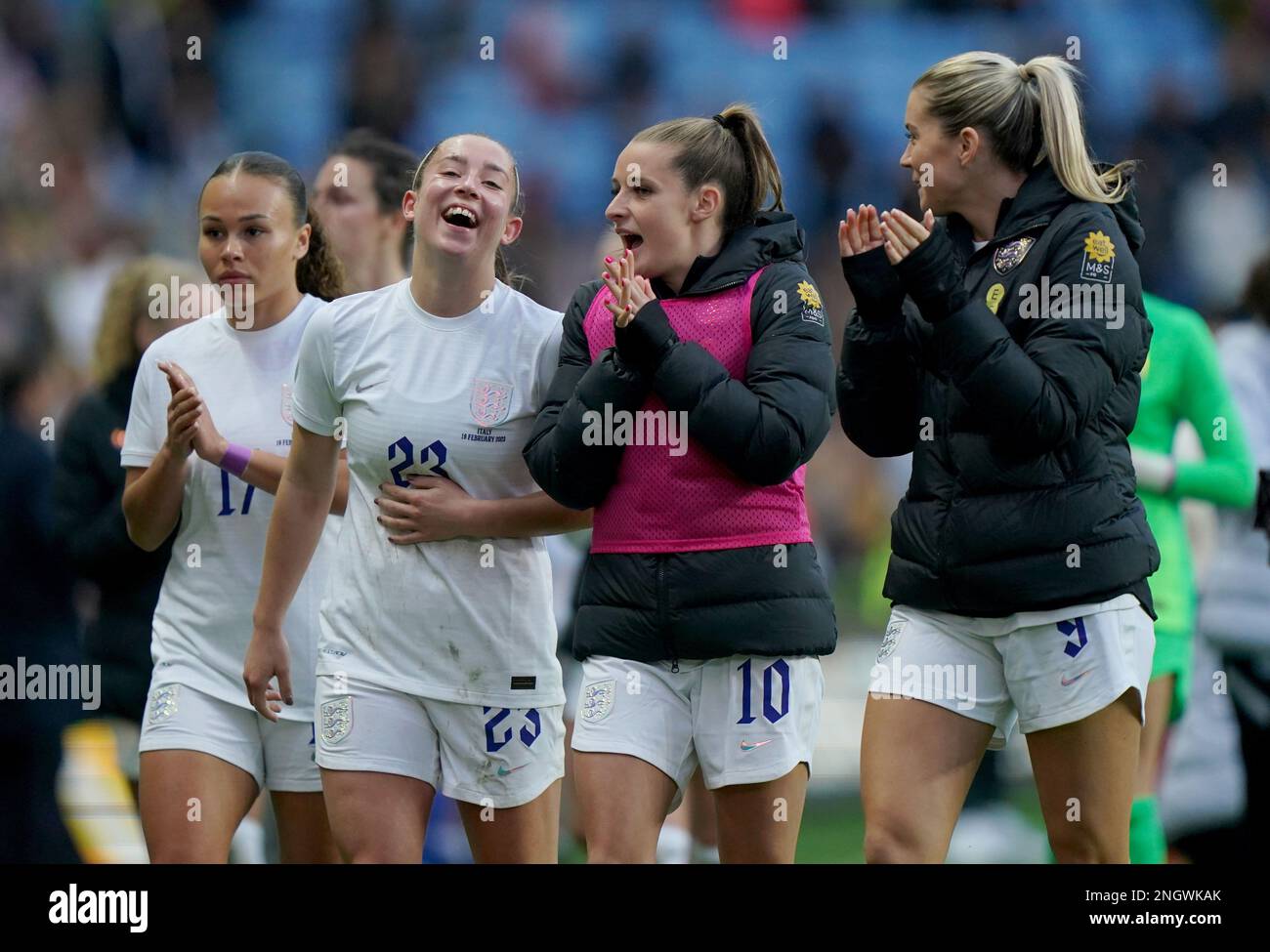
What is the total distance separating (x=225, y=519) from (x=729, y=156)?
157 centimetres

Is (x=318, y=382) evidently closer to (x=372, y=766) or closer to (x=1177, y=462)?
(x=372, y=766)

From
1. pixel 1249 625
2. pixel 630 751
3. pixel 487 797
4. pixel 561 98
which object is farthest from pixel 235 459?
pixel 561 98

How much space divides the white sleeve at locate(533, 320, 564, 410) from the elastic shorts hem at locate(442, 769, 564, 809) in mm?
894

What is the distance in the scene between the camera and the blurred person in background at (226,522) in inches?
179

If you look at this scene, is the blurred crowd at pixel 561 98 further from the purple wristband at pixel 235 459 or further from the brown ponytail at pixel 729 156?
the brown ponytail at pixel 729 156

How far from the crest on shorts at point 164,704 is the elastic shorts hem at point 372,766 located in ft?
1.74

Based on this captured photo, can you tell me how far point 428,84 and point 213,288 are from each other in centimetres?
608

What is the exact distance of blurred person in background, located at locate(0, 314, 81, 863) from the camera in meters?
5.84

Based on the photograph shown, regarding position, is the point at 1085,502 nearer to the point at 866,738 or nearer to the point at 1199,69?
the point at 866,738

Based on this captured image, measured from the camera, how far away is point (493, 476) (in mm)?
4379

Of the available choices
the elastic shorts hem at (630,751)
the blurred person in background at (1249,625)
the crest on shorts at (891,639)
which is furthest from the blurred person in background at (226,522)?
the blurred person in background at (1249,625)
